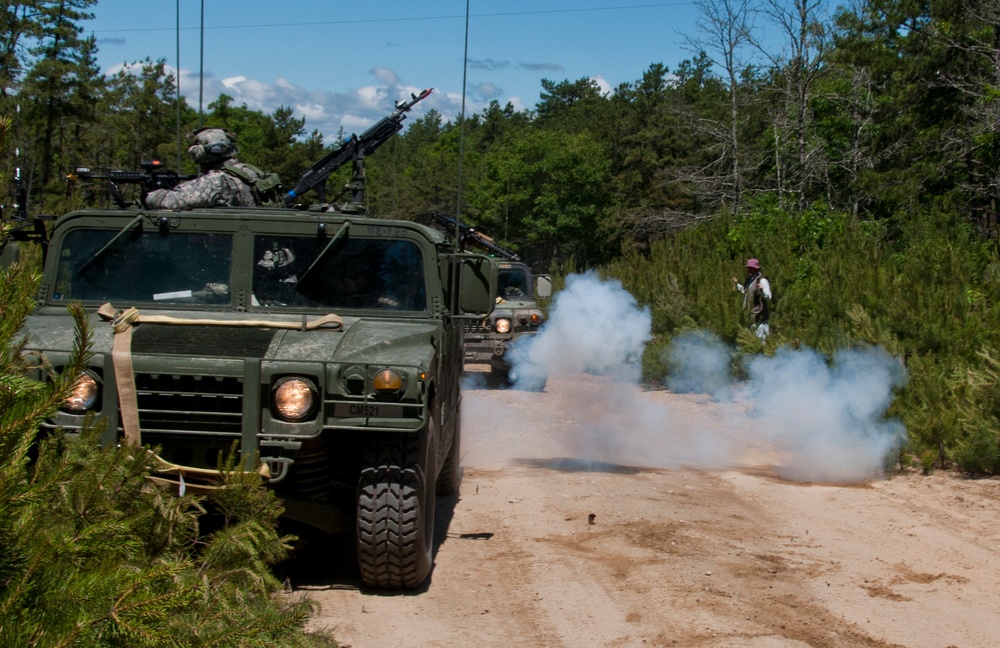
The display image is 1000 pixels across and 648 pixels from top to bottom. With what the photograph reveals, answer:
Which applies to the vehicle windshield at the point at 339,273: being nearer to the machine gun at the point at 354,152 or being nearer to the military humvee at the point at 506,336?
the machine gun at the point at 354,152

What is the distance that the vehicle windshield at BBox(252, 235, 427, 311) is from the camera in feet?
20.0

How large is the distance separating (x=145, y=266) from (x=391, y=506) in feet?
6.97

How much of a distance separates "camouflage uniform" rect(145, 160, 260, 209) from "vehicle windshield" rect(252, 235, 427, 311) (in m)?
0.96

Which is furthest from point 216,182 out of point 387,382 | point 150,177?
point 387,382

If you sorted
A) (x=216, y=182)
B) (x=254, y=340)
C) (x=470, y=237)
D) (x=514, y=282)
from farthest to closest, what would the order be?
(x=514, y=282)
(x=470, y=237)
(x=216, y=182)
(x=254, y=340)

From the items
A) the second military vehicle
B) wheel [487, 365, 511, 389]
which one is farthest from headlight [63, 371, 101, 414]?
wheel [487, 365, 511, 389]

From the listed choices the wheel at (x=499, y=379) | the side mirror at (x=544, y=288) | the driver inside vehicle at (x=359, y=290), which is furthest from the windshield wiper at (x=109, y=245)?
the wheel at (x=499, y=379)

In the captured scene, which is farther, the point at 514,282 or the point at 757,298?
the point at 514,282

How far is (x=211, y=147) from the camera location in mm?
7773

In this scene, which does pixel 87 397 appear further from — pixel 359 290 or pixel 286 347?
pixel 359 290

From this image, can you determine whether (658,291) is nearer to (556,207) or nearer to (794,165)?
(794,165)

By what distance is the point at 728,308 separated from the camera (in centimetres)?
1455

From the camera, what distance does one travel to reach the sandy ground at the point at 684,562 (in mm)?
4906

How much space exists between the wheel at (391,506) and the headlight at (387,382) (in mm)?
339
